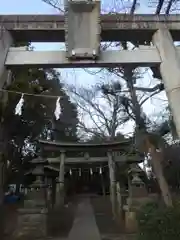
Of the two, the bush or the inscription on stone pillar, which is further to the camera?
the inscription on stone pillar

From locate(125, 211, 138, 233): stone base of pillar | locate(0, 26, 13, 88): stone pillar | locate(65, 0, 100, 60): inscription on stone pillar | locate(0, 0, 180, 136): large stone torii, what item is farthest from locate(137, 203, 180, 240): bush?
locate(125, 211, 138, 233): stone base of pillar

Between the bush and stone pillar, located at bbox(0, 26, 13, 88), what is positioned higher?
stone pillar, located at bbox(0, 26, 13, 88)

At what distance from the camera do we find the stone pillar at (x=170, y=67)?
775cm

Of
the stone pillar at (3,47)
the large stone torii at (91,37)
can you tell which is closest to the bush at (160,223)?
the large stone torii at (91,37)

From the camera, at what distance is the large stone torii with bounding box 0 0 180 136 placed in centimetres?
782

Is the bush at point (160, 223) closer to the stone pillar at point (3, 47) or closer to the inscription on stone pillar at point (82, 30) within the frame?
the inscription on stone pillar at point (82, 30)

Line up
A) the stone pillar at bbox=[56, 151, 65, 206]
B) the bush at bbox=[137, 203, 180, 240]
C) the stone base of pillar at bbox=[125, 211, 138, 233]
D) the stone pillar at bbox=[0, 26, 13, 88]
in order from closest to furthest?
1. the bush at bbox=[137, 203, 180, 240]
2. the stone pillar at bbox=[0, 26, 13, 88]
3. the stone base of pillar at bbox=[125, 211, 138, 233]
4. the stone pillar at bbox=[56, 151, 65, 206]

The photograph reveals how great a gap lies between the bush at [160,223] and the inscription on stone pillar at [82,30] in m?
3.62

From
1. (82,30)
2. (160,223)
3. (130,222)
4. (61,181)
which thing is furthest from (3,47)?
(61,181)

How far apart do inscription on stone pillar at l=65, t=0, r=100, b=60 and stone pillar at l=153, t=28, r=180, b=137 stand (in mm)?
1578

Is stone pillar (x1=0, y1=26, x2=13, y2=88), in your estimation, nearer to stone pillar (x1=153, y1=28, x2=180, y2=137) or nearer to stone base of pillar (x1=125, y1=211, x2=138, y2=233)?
stone pillar (x1=153, y1=28, x2=180, y2=137)

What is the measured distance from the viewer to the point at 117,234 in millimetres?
13633

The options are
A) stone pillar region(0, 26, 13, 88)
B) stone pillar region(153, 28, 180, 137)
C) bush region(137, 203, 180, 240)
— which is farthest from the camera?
stone pillar region(0, 26, 13, 88)

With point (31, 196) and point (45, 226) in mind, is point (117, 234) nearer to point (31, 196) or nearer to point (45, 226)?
point (45, 226)
